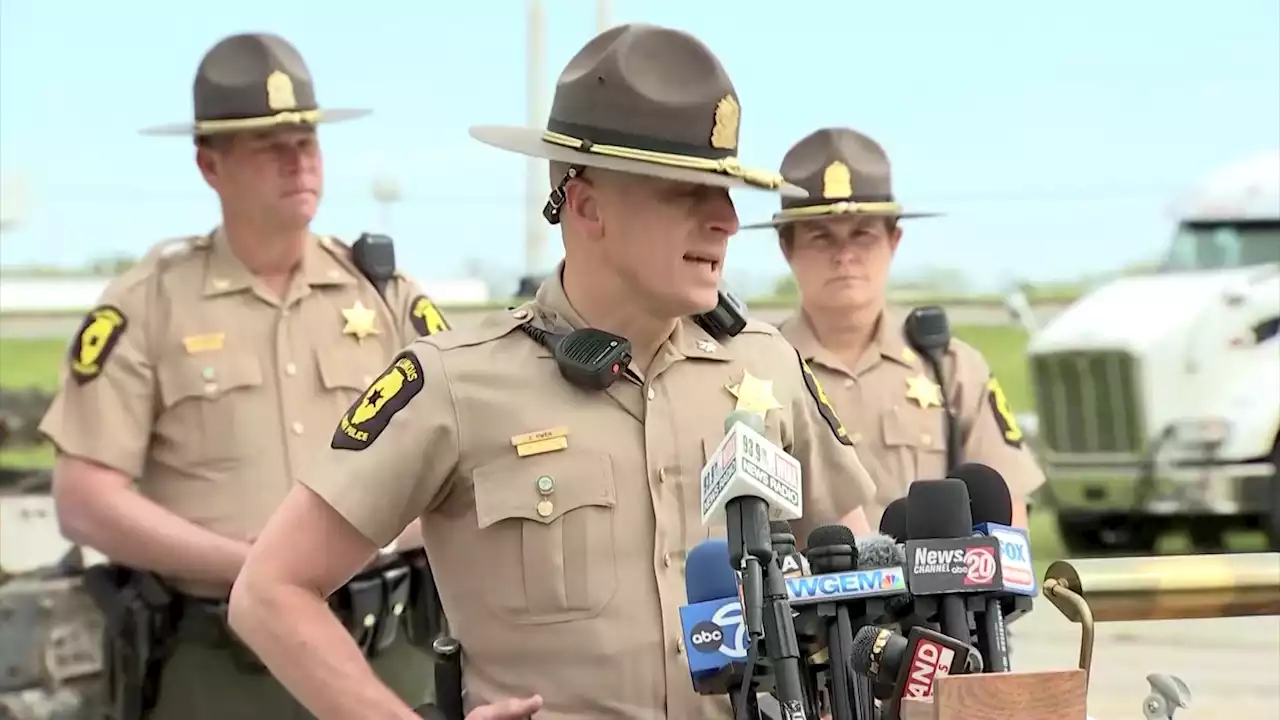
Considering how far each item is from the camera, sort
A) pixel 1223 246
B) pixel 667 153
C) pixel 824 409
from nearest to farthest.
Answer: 1. pixel 667 153
2. pixel 824 409
3. pixel 1223 246

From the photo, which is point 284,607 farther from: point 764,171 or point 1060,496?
point 1060,496

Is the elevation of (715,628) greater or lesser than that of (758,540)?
lesser

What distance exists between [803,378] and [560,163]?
518mm

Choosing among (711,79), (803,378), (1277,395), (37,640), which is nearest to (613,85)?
(711,79)

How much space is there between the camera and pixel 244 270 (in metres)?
4.55

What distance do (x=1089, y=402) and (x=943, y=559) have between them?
10.2 m

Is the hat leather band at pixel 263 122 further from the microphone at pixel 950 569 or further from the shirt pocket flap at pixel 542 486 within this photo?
the microphone at pixel 950 569

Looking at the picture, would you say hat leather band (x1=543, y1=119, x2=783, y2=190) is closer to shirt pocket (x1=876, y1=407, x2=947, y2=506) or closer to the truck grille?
shirt pocket (x1=876, y1=407, x2=947, y2=506)

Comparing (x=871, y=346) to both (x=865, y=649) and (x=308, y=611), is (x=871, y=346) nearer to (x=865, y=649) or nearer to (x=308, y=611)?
(x=308, y=611)

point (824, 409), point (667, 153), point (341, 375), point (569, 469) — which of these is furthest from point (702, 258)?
point (341, 375)

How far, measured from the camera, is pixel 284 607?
2.54 m

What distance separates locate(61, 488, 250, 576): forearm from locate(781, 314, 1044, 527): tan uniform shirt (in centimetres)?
152

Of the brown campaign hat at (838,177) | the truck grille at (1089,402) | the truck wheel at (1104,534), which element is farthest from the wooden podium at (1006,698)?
the truck wheel at (1104,534)

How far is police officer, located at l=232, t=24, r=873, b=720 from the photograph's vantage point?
2.55 m
